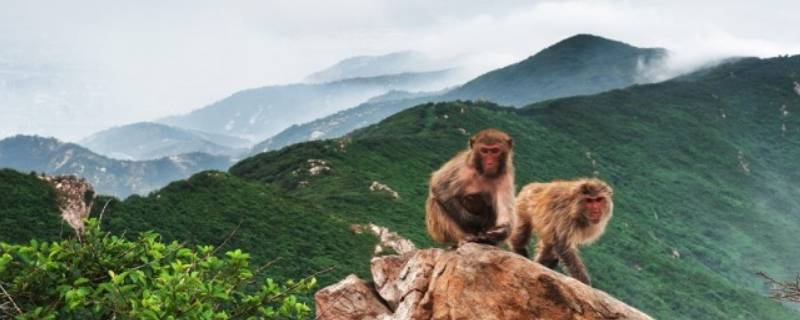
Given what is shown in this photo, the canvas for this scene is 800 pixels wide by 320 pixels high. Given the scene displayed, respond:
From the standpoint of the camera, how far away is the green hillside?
156 ft

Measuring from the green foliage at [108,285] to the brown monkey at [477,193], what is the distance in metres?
3.33

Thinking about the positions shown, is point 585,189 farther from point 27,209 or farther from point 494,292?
point 27,209

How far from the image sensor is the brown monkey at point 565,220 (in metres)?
14.5

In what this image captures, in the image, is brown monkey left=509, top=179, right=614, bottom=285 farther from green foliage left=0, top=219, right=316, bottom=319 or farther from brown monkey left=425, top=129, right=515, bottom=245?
green foliage left=0, top=219, right=316, bottom=319

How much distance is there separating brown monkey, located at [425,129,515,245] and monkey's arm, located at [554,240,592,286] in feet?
9.42

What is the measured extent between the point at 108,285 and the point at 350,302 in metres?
6.52

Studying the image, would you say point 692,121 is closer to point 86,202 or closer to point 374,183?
point 374,183

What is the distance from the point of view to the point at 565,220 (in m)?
14.6

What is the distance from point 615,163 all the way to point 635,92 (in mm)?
48754

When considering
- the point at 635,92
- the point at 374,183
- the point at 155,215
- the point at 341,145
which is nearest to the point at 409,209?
the point at 374,183

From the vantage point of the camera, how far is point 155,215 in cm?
4378

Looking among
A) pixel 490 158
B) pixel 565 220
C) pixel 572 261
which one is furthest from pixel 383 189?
pixel 490 158

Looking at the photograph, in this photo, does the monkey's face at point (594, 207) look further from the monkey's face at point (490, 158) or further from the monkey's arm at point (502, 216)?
the monkey's face at point (490, 158)

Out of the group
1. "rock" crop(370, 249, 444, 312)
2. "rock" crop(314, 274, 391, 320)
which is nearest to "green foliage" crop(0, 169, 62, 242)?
"rock" crop(314, 274, 391, 320)
